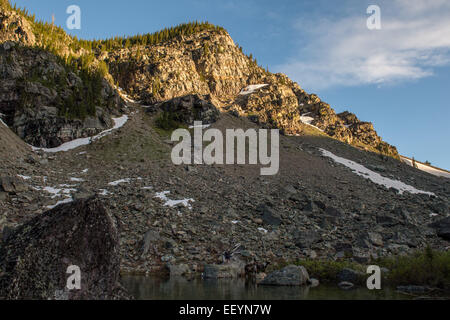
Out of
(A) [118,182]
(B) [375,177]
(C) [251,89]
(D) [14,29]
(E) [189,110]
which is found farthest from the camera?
(C) [251,89]

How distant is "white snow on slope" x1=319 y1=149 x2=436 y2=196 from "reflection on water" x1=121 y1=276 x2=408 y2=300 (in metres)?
39.2

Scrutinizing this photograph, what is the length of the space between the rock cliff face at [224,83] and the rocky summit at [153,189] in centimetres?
69

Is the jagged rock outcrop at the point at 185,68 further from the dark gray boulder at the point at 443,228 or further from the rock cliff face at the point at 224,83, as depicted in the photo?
the dark gray boulder at the point at 443,228

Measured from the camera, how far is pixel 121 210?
2408cm

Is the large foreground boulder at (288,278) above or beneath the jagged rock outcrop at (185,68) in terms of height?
beneath

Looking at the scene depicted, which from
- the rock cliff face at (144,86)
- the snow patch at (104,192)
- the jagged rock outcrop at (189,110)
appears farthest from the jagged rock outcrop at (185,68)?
the snow patch at (104,192)

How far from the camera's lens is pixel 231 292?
12133mm

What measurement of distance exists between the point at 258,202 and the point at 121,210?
12.9 m

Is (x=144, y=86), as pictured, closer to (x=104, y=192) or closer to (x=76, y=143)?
(x=76, y=143)

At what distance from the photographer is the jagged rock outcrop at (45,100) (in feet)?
144

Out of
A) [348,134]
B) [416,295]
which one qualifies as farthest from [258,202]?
[348,134]

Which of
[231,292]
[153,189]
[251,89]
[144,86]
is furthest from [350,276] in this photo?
[251,89]

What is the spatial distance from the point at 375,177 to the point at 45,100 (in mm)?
57161

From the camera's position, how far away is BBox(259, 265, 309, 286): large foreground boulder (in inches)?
571
